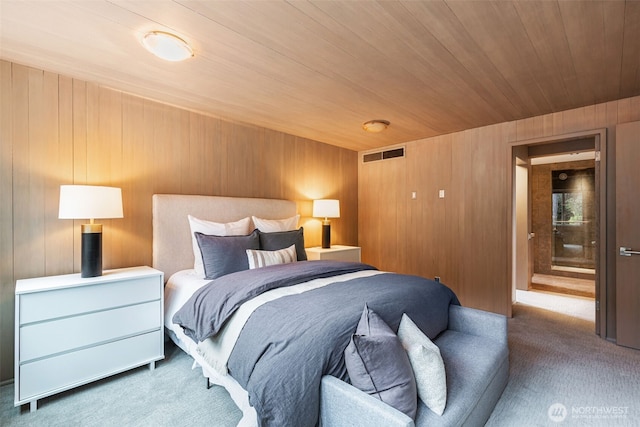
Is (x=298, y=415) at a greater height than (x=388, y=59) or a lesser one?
lesser

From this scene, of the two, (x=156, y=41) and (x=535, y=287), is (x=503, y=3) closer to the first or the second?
(x=156, y=41)

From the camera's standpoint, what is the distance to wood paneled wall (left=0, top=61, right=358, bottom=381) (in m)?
2.25

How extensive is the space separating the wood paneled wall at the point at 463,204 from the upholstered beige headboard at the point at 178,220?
2551 millimetres

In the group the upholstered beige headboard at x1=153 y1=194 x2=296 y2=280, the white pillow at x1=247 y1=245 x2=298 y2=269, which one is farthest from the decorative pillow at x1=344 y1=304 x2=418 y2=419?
the upholstered beige headboard at x1=153 y1=194 x2=296 y2=280

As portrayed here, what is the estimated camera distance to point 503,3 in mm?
1622

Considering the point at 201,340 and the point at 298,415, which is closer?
the point at 298,415

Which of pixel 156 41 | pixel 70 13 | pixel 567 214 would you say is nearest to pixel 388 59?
pixel 156 41

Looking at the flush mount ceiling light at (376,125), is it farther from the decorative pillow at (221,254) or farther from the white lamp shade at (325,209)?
the decorative pillow at (221,254)

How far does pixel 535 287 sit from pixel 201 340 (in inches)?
221

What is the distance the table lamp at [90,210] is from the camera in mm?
2213

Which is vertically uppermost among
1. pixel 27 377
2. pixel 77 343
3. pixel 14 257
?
pixel 14 257

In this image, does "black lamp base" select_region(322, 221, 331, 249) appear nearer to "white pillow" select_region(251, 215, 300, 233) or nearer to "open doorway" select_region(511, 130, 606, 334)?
"white pillow" select_region(251, 215, 300, 233)

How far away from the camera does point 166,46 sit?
195 cm

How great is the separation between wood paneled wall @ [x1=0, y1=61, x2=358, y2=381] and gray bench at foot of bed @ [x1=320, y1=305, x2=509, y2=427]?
2445mm
